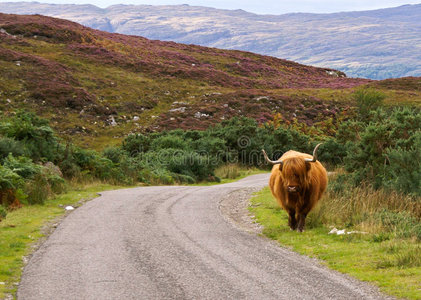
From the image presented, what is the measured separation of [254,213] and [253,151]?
2052 centimetres

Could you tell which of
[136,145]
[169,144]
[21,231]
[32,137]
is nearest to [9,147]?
[32,137]

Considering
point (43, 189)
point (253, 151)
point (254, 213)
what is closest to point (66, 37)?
point (253, 151)

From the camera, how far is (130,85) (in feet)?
172

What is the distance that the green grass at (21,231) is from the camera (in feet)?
26.8

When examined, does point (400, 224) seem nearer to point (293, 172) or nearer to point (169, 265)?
point (293, 172)

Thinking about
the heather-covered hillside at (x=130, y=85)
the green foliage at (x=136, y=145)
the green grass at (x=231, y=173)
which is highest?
the heather-covered hillside at (x=130, y=85)

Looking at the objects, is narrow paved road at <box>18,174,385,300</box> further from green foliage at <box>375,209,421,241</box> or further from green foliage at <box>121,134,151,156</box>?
green foliage at <box>121,134,151,156</box>

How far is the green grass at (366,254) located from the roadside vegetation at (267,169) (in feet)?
0.07

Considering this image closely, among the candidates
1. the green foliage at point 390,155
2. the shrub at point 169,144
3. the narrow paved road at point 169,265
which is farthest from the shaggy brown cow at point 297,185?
the shrub at point 169,144

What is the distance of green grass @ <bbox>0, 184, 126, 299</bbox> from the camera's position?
816cm

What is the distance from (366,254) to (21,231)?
311 inches

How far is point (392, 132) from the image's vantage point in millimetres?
17188

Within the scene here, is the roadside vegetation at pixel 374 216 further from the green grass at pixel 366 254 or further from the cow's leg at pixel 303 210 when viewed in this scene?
the cow's leg at pixel 303 210

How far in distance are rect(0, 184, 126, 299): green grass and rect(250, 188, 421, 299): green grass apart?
17.4 feet
